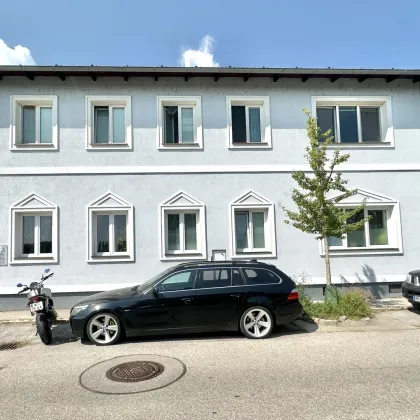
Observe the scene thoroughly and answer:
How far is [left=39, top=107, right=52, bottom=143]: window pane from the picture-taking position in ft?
34.5

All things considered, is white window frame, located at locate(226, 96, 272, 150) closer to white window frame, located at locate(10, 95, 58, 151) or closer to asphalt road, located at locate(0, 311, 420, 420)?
white window frame, located at locate(10, 95, 58, 151)

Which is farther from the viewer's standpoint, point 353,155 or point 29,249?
point 353,155

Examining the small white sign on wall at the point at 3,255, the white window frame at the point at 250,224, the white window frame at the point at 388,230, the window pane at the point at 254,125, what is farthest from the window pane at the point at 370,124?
the small white sign on wall at the point at 3,255

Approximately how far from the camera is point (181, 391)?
13.9 ft

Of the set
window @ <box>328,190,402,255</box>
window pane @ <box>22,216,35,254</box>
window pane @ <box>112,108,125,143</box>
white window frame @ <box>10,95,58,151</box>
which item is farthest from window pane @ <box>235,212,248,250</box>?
window pane @ <box>22,216,35,254</box>

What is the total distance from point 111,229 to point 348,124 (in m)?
8.16

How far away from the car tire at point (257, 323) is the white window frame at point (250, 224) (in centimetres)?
367

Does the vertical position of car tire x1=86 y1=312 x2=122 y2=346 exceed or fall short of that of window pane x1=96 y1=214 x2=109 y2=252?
it falls short

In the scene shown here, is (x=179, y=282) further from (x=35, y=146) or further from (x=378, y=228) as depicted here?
(x=378, y=228)

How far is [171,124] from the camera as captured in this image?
428 inches

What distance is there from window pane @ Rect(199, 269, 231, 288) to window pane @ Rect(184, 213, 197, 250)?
12.1ft

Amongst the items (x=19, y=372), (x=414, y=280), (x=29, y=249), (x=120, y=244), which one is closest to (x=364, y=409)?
(x=19, y=372)

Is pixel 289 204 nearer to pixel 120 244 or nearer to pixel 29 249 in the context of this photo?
pixel 120 244

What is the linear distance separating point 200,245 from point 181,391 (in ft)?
20.4
